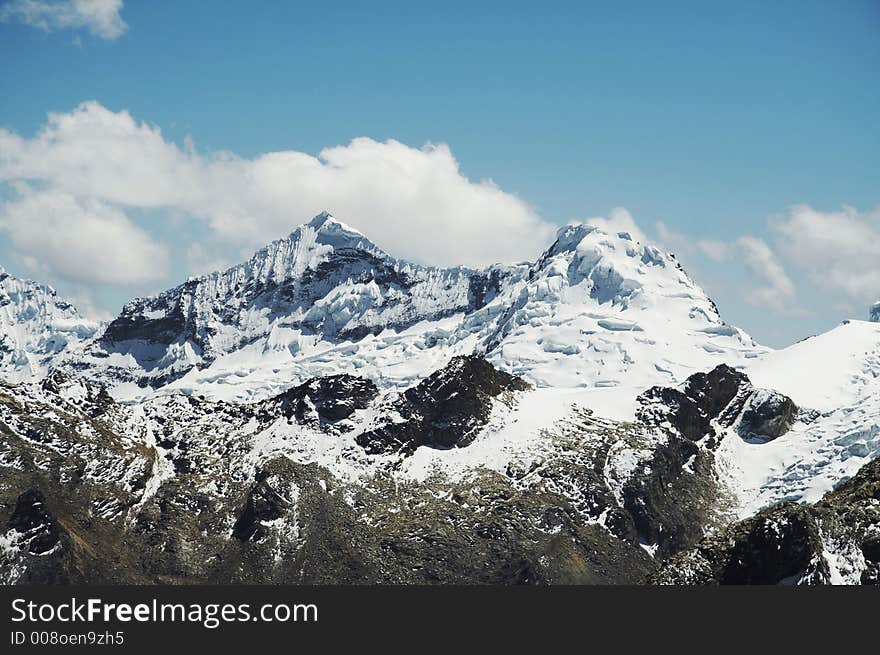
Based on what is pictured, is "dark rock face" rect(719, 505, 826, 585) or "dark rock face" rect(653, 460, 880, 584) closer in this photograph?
"dark rock face" rect(653, 460, 880, 584)

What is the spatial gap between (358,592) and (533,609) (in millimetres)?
16582

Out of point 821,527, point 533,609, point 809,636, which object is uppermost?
point 821,527

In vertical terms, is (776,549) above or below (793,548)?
above

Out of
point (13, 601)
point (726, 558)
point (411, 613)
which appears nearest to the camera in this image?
point (411, 613)

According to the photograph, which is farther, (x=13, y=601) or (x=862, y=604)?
(x=13, y=601)

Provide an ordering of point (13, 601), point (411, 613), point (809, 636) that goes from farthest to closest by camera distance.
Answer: point (13, 601)
point (411, 613)
point (809, 636)

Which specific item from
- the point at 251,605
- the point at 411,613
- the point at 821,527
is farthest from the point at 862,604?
the point at 251,605

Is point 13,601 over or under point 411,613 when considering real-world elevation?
over

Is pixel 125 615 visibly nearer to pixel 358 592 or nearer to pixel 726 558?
pixel 358 592

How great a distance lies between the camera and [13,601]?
104m

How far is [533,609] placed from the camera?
3846 inches

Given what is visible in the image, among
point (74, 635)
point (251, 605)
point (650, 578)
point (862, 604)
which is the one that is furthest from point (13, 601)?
point (862, 604)

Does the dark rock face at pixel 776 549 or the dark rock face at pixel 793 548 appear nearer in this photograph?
the dark rock face at pixel 793 548

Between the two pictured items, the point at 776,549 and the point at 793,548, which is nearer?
the point at 793,548
